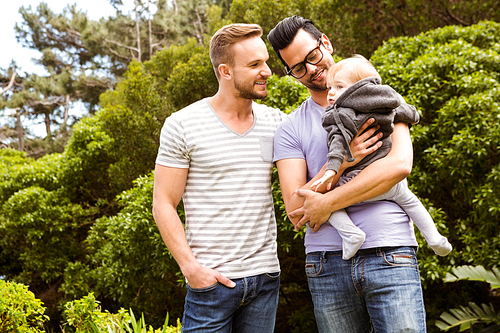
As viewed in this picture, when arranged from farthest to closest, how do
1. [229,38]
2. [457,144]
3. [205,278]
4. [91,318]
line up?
[457,144] < [91,318] < [229,38] < [205,278]

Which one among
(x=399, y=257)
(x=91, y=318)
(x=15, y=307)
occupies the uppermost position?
(x=399, y=257)

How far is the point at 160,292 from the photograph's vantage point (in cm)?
579

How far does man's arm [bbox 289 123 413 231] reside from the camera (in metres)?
1.74

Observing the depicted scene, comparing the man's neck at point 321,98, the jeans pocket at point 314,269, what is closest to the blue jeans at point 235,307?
the jeans pocket at point 314,269

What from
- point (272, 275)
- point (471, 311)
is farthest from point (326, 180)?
point (471, 311)

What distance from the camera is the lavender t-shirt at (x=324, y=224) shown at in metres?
1.77

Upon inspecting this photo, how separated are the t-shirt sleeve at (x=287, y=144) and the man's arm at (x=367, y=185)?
0.66ft

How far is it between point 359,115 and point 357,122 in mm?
33

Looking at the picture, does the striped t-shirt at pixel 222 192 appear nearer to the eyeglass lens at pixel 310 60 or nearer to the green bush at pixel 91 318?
the eyeglass lens at pixel 310 60

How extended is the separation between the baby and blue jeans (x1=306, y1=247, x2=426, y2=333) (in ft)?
0.33

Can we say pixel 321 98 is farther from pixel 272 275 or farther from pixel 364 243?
pixel 272 275

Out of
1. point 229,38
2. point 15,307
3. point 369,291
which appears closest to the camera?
point 369,291

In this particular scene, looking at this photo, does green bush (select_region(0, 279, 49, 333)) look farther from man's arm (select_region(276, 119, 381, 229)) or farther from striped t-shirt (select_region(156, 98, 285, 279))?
man's arm (select_region(276, 119, 381, 229))

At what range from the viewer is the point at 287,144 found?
2014 millimetres
